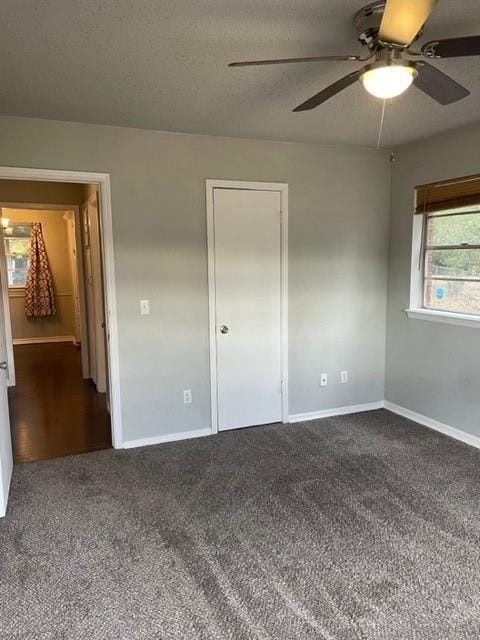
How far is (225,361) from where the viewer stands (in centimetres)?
383

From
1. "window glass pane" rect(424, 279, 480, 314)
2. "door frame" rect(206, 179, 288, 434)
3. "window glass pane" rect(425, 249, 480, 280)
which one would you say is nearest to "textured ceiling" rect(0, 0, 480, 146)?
"door frame" rect(206, 179, 288, 434)

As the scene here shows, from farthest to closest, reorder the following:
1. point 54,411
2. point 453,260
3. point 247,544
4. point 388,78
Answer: point 54,411
point 453,260
point 247,544
point 388,78

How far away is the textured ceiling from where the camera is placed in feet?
5.81

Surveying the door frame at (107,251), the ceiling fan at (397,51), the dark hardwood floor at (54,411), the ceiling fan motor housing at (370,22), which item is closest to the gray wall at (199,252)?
the door frame at (107,251)

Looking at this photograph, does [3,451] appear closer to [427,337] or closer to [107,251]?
[107,251]

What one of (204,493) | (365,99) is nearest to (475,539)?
(204,493)

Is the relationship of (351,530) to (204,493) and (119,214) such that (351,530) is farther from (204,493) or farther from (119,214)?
(119,214)

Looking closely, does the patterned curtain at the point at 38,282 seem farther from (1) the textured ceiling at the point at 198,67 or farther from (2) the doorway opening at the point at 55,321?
(1) the textured ceiling at the point at 198,67

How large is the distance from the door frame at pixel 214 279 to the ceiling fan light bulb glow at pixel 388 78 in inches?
75.9

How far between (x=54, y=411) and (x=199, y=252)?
7.61 ft

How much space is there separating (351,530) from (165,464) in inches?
55.8

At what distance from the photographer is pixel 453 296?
12.4ft

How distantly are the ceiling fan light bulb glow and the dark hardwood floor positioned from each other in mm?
3096

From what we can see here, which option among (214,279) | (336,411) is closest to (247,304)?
(214,279)
